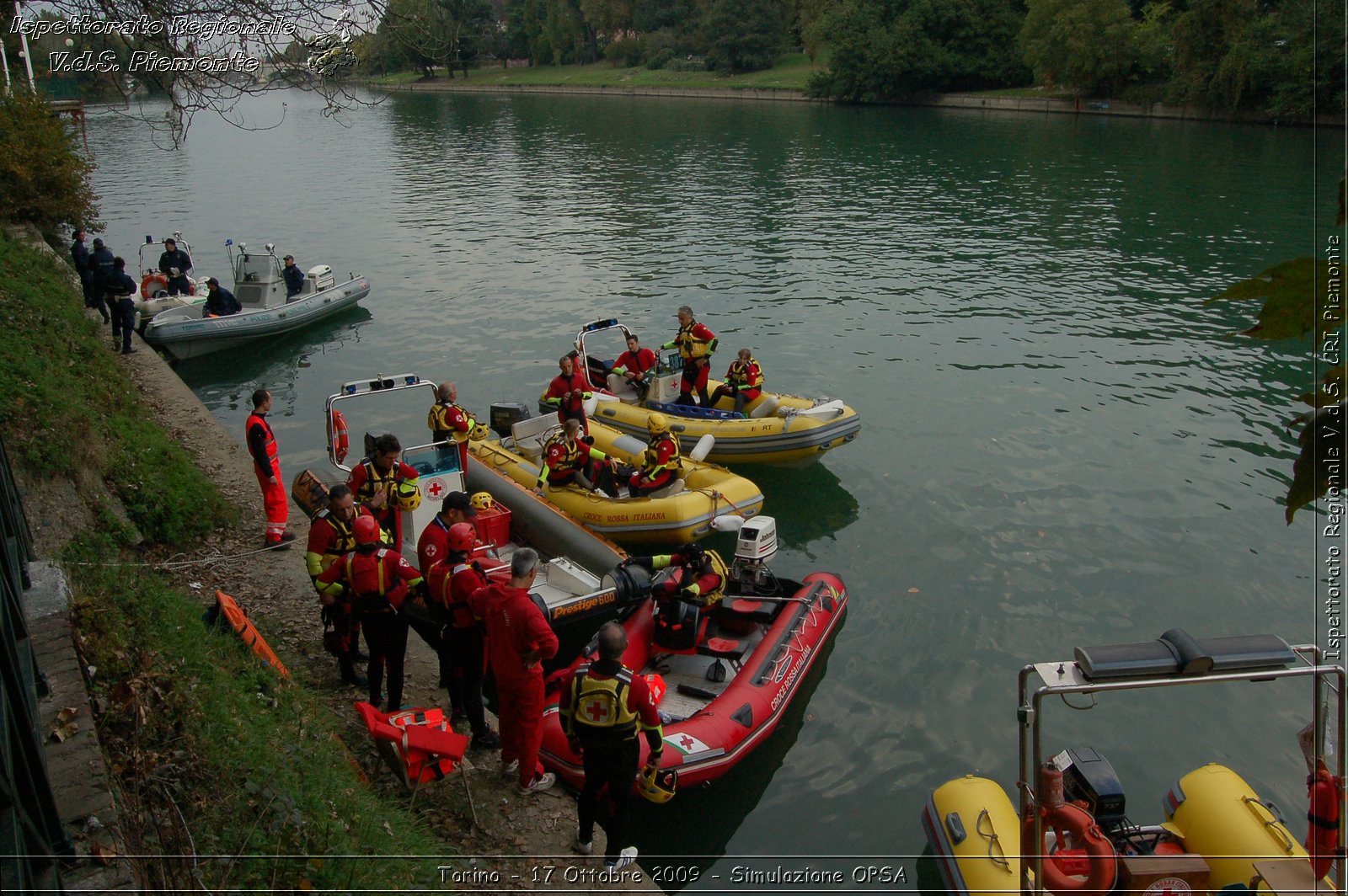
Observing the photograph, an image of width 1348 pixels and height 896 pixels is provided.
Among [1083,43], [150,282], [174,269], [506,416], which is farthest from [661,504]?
[1083,43]

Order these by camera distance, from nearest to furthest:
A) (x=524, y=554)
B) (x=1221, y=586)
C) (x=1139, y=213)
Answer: (x=524, y=554) < (x=1221, y=586) < (x=1139, y=213)

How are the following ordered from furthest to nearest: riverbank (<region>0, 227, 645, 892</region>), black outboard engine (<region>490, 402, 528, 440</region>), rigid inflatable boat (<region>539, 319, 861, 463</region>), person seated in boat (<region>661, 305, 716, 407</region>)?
person seated in boat (<region>661, 305, 716, 407</region>) < black outboard engine (<region>490, 402, 528, 440</region>) < rigid inflatable boat (<region>539, 319, 861, 463</region>) < riverbank (<region>0, 227, 645, 892</region>)

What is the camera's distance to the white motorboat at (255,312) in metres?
17.8

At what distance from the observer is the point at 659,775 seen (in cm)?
652

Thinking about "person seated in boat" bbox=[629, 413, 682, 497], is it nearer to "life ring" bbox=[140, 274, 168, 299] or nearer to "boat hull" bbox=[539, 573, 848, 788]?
"boat hull" bbox=[539, 573, 848, 788]

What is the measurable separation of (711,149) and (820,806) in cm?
4050

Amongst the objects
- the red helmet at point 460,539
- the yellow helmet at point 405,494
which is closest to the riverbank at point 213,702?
the yellow helmet at point 405,494

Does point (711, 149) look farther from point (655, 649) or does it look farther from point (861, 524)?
point (655, 649)

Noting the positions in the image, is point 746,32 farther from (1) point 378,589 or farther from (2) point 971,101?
(1) point 378,589

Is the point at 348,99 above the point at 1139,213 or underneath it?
above

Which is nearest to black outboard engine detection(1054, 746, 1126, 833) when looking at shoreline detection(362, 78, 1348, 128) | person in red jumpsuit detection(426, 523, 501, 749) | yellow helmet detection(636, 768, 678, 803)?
yellow helmet detection(636, 768, 678, 803)

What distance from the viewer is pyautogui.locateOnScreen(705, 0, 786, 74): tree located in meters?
76.4

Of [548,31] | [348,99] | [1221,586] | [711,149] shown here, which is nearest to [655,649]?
[348,99]

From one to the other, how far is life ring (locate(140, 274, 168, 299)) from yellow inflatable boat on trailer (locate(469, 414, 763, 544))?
Answer: 12.1 m
